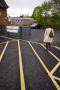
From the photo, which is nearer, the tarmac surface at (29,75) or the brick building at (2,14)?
the tarmac surface at (29,75)

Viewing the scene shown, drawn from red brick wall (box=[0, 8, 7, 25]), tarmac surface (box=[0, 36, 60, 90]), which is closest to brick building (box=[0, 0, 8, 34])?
red brick wall (box=[0, 8, 7, 25])

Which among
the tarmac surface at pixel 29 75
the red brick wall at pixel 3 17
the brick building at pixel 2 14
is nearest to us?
the tarmac surface at pixel 29 75

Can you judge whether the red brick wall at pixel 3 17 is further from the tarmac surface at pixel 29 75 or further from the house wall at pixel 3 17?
the tarmac surface at pixel 29 75

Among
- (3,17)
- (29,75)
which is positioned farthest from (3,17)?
(29,75)

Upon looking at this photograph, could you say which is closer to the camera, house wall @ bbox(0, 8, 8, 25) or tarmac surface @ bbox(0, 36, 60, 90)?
tarmac surface @ bbox(0, 36, 60, 90)

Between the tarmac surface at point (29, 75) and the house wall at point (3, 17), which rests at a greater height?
the tarmac surface at point (29, 75)

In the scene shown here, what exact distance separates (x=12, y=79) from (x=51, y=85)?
1.55 meters

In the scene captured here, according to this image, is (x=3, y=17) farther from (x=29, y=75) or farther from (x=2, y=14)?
(x=29, y=75)

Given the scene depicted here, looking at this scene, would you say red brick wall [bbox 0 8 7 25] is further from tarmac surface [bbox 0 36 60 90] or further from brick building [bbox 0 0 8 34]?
tarmac surface [bbox 0 36 60 90]

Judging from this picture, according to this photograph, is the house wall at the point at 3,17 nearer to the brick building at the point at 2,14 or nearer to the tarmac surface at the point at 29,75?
the brick building at the point at 2,14

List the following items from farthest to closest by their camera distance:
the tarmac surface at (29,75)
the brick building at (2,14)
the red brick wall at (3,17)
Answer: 1. the red brick wall at (3,17)
2. the brick building at (2,14)
3. the tarmac surface at (29,75)

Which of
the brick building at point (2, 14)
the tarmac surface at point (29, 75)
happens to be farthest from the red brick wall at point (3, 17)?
the tarmac surface at point (29, 75)

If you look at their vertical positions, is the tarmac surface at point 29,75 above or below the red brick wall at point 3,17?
above

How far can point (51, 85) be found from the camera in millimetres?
10609
